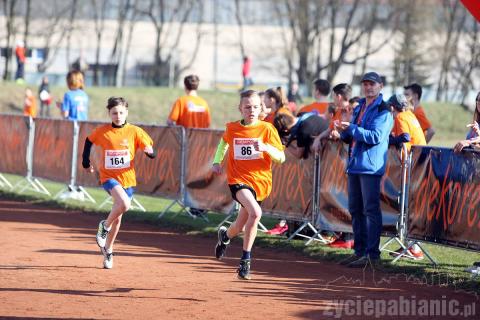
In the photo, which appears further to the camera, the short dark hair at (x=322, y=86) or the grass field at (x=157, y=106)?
the grass field at (x=157, y=106)

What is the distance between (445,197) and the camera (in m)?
12.0

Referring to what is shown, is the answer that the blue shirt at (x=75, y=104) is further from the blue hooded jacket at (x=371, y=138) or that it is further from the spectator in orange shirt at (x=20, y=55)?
the spectator in orange shirt at (x=20, y=55)

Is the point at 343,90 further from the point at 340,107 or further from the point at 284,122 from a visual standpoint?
the point at 284,122

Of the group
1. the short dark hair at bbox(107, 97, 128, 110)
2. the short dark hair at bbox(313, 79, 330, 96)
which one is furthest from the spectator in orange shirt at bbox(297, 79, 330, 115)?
the short dark hair at bbox(107, 97, 128, 110)

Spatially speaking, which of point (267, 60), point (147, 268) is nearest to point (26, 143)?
point (147, 268)

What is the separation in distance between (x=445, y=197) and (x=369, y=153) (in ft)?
3.53

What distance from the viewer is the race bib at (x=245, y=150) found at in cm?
1124

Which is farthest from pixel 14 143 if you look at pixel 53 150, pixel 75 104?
pixel 75 104

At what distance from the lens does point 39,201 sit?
65.4 feet

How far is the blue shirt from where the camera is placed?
65.1 feet

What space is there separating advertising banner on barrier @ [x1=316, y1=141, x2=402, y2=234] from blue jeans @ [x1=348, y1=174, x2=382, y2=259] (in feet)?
1.67

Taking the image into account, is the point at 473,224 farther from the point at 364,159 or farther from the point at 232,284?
the point at 232,284

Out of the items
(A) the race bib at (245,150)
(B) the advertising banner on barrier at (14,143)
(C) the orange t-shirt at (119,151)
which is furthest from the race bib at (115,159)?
(B) the advertising banner on barrier at (14,143)

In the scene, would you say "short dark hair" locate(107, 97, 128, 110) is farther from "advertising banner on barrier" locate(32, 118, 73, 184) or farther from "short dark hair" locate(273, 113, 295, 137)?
"advertising banner on barrier" locate(32, 118, 73, 184)
